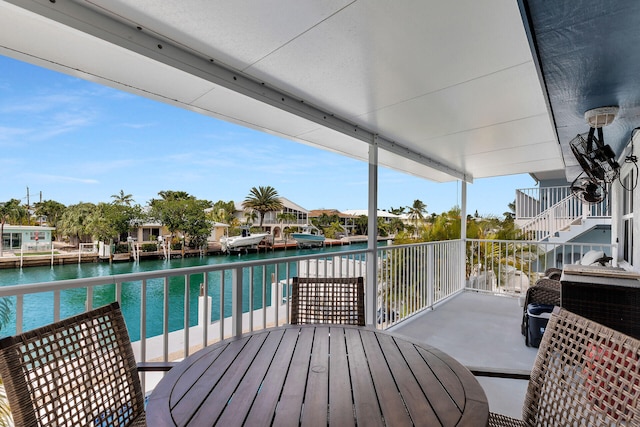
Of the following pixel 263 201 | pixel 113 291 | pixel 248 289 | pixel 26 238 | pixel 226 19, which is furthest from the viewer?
pixel 263 201

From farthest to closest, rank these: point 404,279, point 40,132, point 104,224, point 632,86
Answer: point 40,132, point 104,224, point 404,279, point 632,86

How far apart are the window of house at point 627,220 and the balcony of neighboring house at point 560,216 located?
9.18 ft

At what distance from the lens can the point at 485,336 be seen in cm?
381

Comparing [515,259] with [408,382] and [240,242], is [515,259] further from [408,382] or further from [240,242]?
[240,242]

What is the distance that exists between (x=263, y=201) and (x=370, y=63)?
15.9 meters

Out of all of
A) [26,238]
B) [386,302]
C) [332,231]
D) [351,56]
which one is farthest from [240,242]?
[351,56]

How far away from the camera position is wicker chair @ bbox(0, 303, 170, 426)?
3.32 feet

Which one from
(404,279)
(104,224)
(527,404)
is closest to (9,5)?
(527,404)

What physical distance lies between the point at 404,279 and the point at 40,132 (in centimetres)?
1619

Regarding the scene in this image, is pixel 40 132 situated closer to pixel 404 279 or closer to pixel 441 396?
pixel 404 279

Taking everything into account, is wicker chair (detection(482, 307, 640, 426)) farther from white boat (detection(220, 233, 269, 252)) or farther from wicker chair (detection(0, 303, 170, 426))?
white boat (detection(220, 233, 269, 252))

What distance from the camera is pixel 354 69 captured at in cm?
228

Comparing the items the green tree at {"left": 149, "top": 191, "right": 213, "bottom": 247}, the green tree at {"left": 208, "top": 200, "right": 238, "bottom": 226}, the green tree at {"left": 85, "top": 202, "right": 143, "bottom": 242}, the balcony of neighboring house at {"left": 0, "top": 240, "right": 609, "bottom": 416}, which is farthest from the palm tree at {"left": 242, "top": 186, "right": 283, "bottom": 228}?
the balcony of neighboring house at {"left": 0, "top": 240, "right": 609, "bottom": 416}

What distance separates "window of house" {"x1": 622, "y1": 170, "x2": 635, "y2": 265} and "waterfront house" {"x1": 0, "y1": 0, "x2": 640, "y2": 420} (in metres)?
0.10
